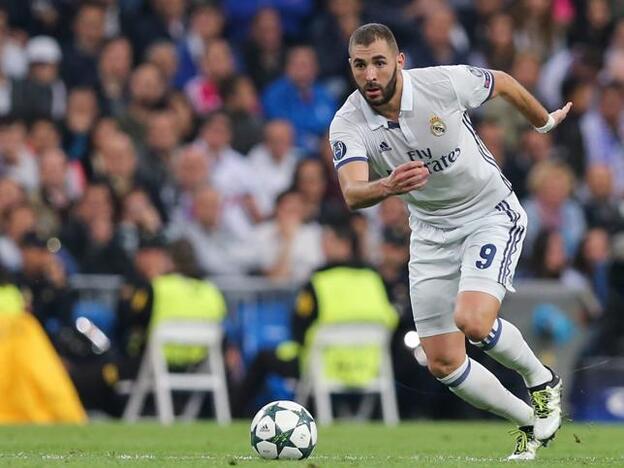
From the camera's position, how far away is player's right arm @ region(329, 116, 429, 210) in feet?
26.4

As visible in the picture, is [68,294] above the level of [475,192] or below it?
below

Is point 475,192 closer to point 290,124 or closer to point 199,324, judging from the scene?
point 199,324

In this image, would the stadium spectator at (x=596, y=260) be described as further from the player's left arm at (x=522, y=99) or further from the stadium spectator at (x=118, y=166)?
the player's left arm at (x=522, y=99)

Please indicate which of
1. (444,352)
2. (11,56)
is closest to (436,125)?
(444,352)

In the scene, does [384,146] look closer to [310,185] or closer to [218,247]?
[218,247]

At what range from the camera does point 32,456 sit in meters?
9.45

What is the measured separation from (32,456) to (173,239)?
634 centimetres

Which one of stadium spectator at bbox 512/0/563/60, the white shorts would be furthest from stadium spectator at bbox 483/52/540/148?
the white shorts

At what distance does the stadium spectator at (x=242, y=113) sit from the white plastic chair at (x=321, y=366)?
3196 millimetres

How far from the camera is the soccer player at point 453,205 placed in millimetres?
9023

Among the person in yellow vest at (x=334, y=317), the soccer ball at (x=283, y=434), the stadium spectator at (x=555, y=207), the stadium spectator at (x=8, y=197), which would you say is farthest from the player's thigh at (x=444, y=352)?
the stadium spectator at (x=555, y=207)

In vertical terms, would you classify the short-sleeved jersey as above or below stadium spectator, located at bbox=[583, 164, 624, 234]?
above

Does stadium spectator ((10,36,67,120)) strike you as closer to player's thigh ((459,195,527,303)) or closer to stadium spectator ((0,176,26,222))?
stadium spectator ((0,176,26,222))

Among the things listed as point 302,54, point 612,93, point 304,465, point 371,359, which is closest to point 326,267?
point 371,359
